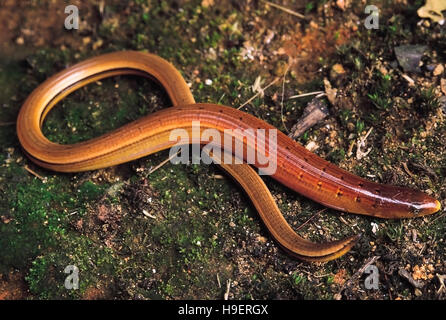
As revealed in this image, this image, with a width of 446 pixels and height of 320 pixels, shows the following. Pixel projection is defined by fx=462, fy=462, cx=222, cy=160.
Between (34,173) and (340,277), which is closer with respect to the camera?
(340,277)

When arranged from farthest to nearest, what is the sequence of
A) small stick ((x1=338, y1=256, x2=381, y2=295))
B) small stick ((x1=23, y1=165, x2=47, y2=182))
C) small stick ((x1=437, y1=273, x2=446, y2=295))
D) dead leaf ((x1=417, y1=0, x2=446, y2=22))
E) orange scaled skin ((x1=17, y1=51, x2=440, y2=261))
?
1. dead leaf ((x1=417, y1=0, x2=446, y2=22))
2. small stick ((x1=23, y1=165, x2=47, y2=182))
3. orange scaled skin ((x1=17, y1=51, x2=440, y2=261))
4. small stick ((x1=338, y1=256, x2=381, y2=295))
5. small stick ((x1=437, y1=273, x2=446, y2=295))

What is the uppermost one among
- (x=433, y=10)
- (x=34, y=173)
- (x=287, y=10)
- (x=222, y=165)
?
(x=287, y=10)

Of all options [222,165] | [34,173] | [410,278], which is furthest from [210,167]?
[410,278]

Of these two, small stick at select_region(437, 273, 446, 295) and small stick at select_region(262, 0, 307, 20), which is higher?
small stick at select_region(262, 0, 307, 20)

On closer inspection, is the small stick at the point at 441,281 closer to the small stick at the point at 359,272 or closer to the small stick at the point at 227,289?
the small stick at the point at 359,272

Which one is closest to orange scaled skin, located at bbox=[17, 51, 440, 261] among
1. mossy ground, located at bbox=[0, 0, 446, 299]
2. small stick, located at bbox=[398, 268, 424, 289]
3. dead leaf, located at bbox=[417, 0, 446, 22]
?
mossy ground, located at bbox=[0, 0, 446, 299]

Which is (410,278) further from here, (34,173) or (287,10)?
(34,173)

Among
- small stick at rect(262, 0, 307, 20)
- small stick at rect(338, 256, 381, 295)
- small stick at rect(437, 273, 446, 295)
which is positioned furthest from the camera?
small stick at rect(262, 0, 307, 20)

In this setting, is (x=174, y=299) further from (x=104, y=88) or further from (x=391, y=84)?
(x=391, y=84)

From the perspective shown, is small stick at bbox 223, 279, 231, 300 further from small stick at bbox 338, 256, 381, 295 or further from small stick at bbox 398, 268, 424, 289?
small stick at bbox 398, 268, 424, 289
